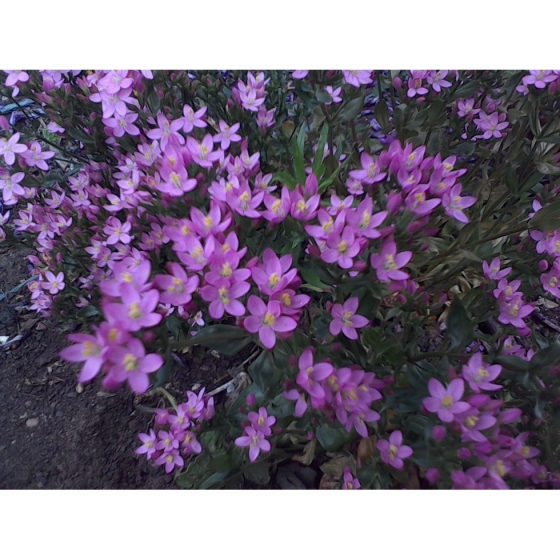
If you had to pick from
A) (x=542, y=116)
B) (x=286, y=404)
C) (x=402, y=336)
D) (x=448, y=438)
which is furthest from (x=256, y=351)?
(x=542, y=116)

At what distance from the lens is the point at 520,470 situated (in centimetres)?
96

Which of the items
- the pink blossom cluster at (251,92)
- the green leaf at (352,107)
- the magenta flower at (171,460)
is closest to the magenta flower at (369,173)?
the green leaf at (352,107)

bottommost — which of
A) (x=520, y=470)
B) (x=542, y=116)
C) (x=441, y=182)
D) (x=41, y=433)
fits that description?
(x=41, y=433)

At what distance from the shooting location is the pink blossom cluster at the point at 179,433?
1100 millimetres

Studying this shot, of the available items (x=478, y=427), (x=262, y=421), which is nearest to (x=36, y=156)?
(x=262, y=421)

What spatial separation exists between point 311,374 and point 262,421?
0.26 metres

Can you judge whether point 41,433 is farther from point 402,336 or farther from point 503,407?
point 503,407

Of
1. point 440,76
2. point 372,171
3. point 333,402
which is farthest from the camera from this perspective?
point 440,76

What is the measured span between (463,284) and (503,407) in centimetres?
48

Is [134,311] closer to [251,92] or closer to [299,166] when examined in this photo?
[299,166]

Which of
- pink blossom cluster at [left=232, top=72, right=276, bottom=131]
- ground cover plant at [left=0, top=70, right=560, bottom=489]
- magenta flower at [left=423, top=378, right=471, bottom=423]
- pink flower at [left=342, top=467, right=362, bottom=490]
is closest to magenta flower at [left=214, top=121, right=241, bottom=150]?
ground cover plant at [left=0, top=70, right=560, bottom=489]

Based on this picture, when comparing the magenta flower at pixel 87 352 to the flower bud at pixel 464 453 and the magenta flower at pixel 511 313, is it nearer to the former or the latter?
the flower bud at pixel 464 453

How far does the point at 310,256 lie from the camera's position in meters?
0.90

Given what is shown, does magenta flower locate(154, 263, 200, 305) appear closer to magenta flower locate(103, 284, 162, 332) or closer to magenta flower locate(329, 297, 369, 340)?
magenta flower locate(103, 284, 162, 332)
